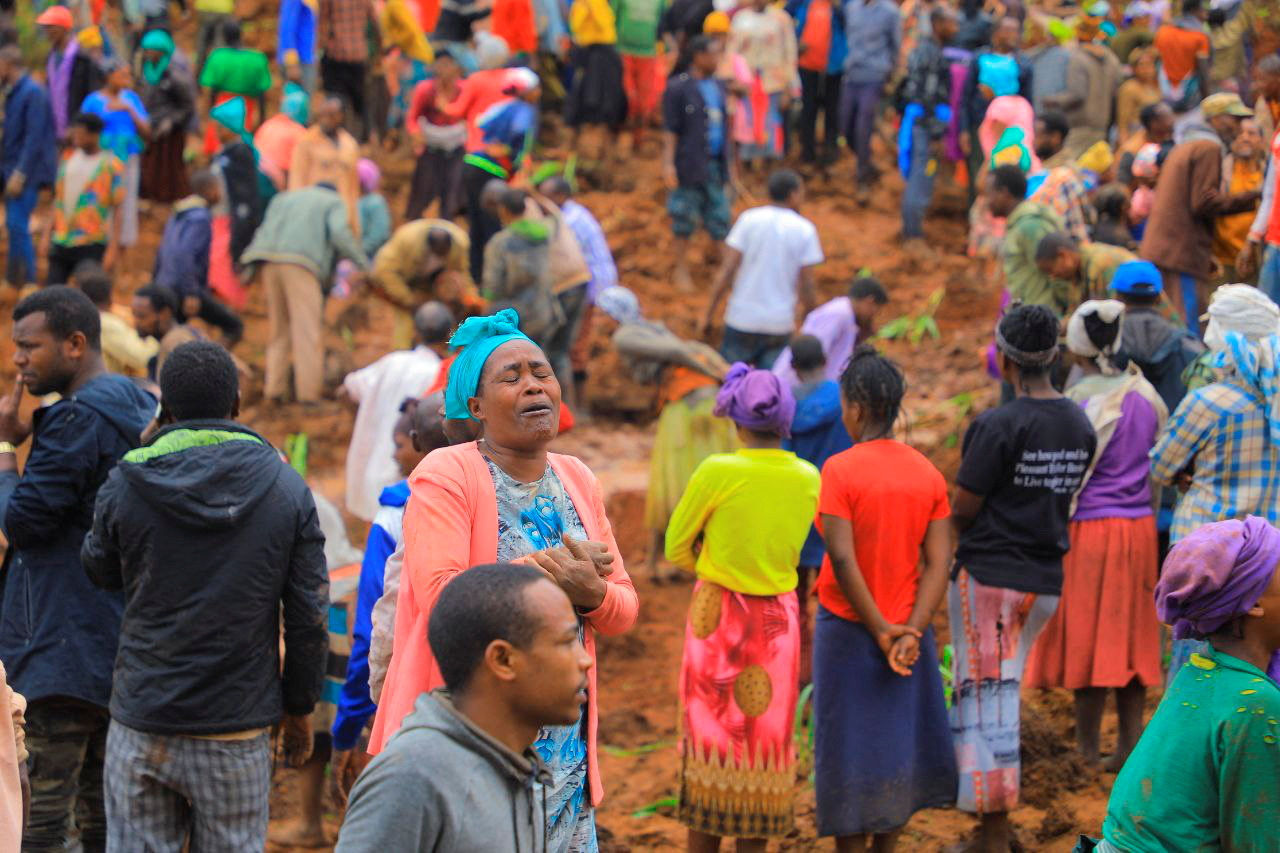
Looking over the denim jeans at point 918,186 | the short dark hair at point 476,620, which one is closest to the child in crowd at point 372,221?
the denim jeans at point 918,186

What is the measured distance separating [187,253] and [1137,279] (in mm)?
6553

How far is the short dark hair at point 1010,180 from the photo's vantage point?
27.8 feet

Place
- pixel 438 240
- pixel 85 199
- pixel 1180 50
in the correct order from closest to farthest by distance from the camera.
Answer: pixel 438 240 → pixel 85 199 → pixel 1180 50

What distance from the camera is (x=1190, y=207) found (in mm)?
8000

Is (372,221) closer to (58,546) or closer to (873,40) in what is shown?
(873,40)

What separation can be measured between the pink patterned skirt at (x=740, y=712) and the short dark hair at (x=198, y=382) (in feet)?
6.08

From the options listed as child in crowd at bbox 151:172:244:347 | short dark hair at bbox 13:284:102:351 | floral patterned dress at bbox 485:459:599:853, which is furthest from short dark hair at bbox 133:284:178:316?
floral patterned dress at bbox 485:459:599:853

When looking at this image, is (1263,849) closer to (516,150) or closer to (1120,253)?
(1120,253)

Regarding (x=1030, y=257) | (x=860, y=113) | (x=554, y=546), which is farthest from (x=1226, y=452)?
(x=860, y=113)

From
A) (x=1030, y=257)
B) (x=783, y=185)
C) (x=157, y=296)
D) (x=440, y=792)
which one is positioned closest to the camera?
(x=440, y=792)

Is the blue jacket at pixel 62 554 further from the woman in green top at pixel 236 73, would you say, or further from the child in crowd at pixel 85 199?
the woman in green top at pixel 236 73

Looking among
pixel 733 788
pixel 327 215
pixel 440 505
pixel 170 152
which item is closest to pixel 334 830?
pixel 733 788

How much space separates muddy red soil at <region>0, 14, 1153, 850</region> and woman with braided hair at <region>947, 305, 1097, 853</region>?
491 millimetres

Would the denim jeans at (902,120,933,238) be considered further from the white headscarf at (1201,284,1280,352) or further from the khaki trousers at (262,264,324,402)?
the white headscarf at (1201,284,1280,352)
